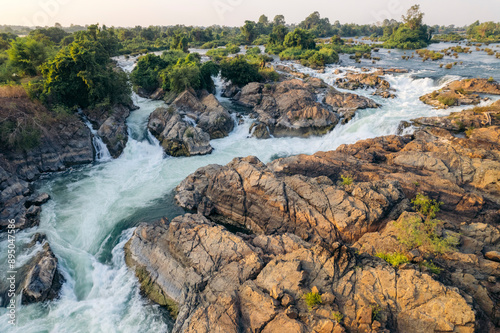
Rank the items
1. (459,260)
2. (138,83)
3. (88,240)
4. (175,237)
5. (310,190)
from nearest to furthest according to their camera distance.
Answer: (459,260) < (175,237) < (310,190) < (88,240) < (138,83)

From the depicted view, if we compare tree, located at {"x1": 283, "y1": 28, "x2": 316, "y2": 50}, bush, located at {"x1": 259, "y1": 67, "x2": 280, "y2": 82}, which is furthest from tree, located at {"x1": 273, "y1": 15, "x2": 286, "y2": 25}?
bush, located at {"x1": 259, "y1": 67, "x2": 280, "y2": 82}

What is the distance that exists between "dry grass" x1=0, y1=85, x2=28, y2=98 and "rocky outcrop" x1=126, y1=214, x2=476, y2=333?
2612 cm

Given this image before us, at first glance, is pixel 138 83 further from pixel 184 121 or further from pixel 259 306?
pixel 259 306

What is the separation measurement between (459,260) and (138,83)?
45309 mm

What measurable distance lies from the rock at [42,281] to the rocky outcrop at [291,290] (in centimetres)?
537

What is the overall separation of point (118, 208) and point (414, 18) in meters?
113

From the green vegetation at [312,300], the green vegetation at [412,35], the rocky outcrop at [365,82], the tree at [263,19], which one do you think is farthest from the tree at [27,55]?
the tree at [263,19]

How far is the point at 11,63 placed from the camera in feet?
105

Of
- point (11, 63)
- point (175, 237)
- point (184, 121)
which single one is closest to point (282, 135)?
point (184, 121)

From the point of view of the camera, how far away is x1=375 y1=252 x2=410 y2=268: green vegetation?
38.7 ft

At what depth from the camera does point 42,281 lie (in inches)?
581

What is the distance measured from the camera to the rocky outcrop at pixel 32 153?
20047 millimetres

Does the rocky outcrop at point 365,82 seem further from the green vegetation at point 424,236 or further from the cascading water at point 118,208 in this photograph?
the green vegetation at point 424,236

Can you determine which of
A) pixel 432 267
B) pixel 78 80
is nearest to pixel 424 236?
pixel 432 267
